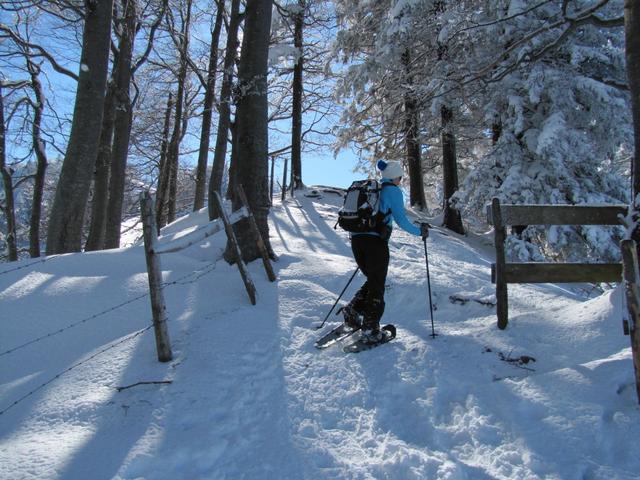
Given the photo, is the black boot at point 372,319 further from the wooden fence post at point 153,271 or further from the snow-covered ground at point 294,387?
the wooden fence post at point 153,271

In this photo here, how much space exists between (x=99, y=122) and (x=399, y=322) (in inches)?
255

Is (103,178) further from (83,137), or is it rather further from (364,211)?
(364,211)

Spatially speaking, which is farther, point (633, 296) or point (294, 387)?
point (294, 387)

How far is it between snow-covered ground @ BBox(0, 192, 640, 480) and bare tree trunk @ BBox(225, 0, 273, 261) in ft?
4.07

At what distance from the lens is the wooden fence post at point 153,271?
4090 millimetres

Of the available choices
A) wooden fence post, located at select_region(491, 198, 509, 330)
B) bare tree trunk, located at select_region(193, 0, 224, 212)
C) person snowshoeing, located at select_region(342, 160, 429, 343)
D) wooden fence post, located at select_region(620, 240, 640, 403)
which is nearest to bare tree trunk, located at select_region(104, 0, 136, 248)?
bare tree trunk, located at select_region(193, 0, 224, 212)

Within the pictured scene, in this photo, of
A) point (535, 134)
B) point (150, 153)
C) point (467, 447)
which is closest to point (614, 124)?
point (535, 134)

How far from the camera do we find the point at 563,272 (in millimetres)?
4711

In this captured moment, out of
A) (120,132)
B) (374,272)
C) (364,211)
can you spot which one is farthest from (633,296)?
(120,132)

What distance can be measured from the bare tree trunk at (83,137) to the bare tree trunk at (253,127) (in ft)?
8.85

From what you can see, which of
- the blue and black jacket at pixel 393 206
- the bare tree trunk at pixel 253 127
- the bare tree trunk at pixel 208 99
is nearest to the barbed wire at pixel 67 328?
the bare tree trunk at pixel 253 127

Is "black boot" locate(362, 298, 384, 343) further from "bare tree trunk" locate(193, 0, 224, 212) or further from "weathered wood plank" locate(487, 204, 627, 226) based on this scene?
"bare tree trunk" locate(193, 0, 224, 212)

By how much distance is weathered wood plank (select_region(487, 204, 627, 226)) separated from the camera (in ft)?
15.0

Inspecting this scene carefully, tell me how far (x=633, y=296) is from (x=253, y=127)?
584 cm
